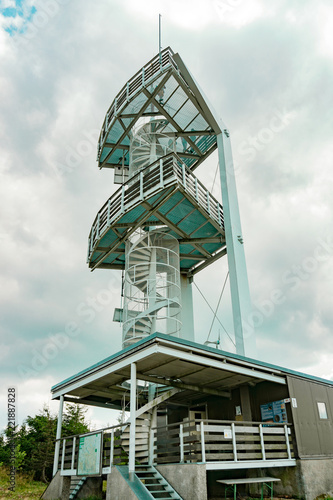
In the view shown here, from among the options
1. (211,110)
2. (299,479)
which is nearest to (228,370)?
(299,479)

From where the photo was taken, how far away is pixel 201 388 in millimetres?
13500

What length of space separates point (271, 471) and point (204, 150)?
16497 millimetres

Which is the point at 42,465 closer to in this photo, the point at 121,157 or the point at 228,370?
the point at 228,370

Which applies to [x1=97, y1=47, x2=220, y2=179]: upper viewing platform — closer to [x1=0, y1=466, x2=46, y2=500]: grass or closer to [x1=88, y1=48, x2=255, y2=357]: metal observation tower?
[x1=88, y1=48, x2=255, y2=357]: metal observation tower

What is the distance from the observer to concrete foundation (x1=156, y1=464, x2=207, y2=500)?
29.7 feet

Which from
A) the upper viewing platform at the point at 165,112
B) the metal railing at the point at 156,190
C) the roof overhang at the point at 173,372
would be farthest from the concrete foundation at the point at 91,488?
the upper viewing platform at the point at 165,112

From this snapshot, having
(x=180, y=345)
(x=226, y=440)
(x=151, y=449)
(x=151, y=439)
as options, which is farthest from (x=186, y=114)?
(x=226, y=440)

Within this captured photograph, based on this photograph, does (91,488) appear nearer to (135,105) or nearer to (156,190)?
(156,190)

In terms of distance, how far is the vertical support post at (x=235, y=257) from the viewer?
15.9 meters

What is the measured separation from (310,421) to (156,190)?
1014 cm

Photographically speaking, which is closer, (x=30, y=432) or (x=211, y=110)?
(x=211, y=110)

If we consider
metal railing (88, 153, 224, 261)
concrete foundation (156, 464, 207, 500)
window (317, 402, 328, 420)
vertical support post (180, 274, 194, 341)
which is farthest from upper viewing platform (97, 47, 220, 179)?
concrete foundation (156, 464, 207, 500)

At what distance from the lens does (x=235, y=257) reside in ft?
59.0

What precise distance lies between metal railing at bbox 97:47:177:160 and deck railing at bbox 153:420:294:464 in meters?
15.2
